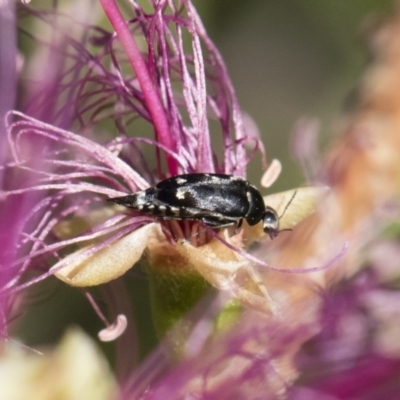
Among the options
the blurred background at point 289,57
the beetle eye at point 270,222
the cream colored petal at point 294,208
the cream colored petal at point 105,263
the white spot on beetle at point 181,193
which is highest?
the white spot on beetle at point 181,193

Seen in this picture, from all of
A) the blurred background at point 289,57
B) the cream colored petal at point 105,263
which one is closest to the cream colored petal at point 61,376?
the cream colored petal at point 105,263

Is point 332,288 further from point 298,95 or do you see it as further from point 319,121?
point 298,95

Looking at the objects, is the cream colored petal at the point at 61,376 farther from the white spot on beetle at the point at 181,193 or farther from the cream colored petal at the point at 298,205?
the cream colored petal at the point at 298,205

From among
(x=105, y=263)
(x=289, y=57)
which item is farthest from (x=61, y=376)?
(x=289, y=57)

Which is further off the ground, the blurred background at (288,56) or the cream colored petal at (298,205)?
the cream colored petal at (298,205)

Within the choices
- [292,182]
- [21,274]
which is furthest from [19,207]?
[292,182]

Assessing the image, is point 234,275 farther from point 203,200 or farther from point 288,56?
point 288,56
